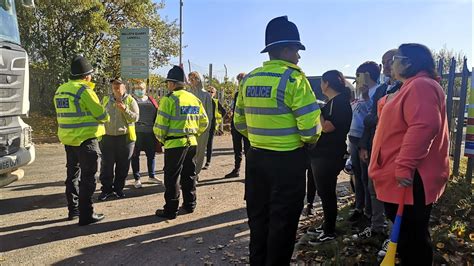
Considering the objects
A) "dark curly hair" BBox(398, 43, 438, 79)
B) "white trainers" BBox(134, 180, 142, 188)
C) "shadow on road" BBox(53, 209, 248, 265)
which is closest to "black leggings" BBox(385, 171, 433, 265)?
"dark curly hair" BBox(398, 43, 438, 79)

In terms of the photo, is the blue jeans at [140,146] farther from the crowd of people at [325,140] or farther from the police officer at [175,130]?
the crowd of people at [325,140]

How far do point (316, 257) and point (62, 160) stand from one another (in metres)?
8.09

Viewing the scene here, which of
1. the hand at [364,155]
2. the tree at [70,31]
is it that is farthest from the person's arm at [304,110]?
the tree at [70,31]

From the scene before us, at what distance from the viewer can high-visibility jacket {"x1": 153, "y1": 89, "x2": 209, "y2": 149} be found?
5.32 m

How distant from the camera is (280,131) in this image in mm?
3188

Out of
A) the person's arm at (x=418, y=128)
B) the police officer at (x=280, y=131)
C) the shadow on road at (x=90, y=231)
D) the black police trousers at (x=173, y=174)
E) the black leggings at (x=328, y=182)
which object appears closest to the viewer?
the person's arm at (x=418, y=128)

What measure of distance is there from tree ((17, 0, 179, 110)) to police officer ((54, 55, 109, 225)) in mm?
13353

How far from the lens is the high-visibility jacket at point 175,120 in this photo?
532 cm

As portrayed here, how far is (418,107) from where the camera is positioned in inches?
112

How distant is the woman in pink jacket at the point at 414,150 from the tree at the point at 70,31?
16604mm

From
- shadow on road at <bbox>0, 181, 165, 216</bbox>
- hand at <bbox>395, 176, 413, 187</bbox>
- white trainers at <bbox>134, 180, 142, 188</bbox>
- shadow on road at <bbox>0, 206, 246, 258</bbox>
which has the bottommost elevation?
shadow on road at <bbox>0, 206, 246, 258</bbox>

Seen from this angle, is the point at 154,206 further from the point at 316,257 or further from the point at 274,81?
the point at 274,81

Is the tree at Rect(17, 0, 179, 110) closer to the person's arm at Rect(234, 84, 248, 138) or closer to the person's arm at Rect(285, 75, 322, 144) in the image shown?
the person's arm at Rect(234, 84, 248, 138)

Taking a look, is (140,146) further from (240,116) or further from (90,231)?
(240,116)
